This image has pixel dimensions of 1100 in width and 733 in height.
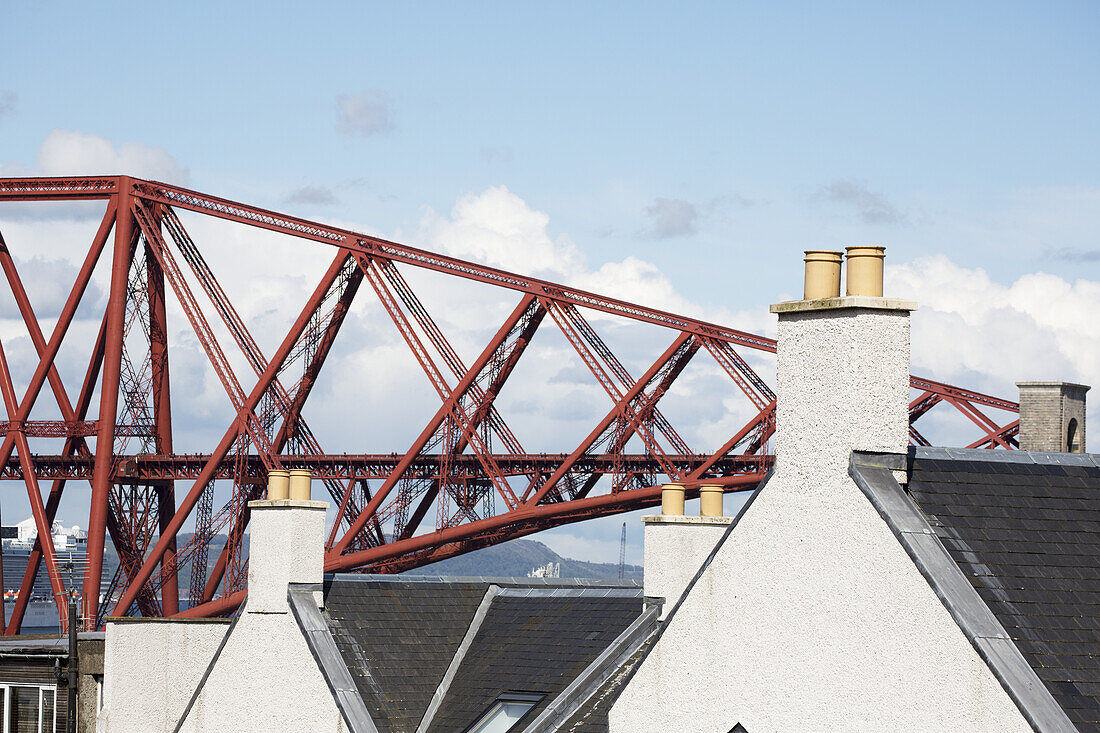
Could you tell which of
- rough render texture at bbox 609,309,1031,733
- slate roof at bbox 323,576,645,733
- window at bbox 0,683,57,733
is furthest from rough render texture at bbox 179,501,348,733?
rough render texture at bbox 609,309,1031,733

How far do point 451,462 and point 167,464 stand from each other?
823 cm

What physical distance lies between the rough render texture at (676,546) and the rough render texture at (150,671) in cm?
725

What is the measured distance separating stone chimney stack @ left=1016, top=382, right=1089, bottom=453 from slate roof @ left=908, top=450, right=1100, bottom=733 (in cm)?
820

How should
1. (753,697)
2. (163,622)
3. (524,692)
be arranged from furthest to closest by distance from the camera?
1. (163,622)
2. (524,692)
3. (753,697)

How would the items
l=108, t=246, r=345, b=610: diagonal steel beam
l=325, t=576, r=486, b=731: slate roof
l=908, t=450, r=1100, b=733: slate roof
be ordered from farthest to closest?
l=108, t=246, r=345, b=610: diagonal steel beam
l=325, t=576, r=486, b=731: slate roof
l=908, t=450, r=1100, b=733: slate roof

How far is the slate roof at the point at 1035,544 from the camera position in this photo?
12.1 meters

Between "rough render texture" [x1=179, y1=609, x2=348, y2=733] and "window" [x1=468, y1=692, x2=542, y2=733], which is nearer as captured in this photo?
"window" [x1=468, y1=692, x2=542, y2=733]

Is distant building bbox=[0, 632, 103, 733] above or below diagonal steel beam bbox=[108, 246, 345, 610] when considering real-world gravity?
below

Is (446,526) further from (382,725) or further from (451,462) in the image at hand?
(382,725)

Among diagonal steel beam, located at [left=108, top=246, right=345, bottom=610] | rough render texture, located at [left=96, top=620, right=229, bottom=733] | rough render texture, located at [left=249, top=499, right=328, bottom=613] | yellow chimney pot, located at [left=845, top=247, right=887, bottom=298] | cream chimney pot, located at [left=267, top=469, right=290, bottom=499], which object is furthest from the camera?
diagonal steel beam, located at [left=108, top=246, right=345, bottom=610]

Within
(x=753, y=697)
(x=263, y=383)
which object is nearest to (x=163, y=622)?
(x=753, y=697)

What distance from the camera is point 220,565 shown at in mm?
48219

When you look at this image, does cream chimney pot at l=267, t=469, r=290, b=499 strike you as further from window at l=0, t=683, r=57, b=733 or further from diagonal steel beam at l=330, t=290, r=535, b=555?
diagonal steel beam at l=330, t=290, r=535, b=555

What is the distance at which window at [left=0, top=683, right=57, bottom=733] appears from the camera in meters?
24.9
